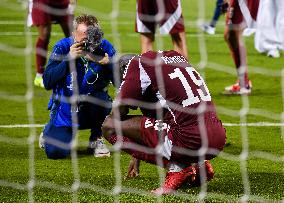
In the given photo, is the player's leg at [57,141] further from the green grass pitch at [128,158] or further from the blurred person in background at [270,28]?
the blurred person in background at [270,28]

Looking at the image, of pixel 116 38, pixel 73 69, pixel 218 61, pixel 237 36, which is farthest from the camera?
pixel 116 38

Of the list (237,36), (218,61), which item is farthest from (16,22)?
(237,36)

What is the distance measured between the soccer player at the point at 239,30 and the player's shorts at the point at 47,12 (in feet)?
5.51

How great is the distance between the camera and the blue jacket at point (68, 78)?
246 inches

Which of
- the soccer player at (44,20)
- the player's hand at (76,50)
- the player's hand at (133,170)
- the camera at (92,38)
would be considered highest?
the camera at (92,38)

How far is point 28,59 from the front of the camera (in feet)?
36.7

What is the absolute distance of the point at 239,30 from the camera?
8.75m

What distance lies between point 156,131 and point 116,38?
745 centimetres

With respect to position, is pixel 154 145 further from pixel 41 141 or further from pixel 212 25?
pixel 212 25

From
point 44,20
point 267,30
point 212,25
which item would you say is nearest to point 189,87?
point 44,20

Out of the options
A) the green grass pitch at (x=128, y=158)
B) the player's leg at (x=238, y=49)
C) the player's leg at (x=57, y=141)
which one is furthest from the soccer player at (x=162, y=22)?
the player's leg at (x=57, y=141)

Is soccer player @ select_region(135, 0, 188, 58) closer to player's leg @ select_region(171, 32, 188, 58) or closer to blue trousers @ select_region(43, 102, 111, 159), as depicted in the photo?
player's leg @ select_region(171, 32, 188, 58)

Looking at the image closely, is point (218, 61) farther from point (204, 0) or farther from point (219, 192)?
point (204, 0)

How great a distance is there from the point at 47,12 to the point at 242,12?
192 cm
